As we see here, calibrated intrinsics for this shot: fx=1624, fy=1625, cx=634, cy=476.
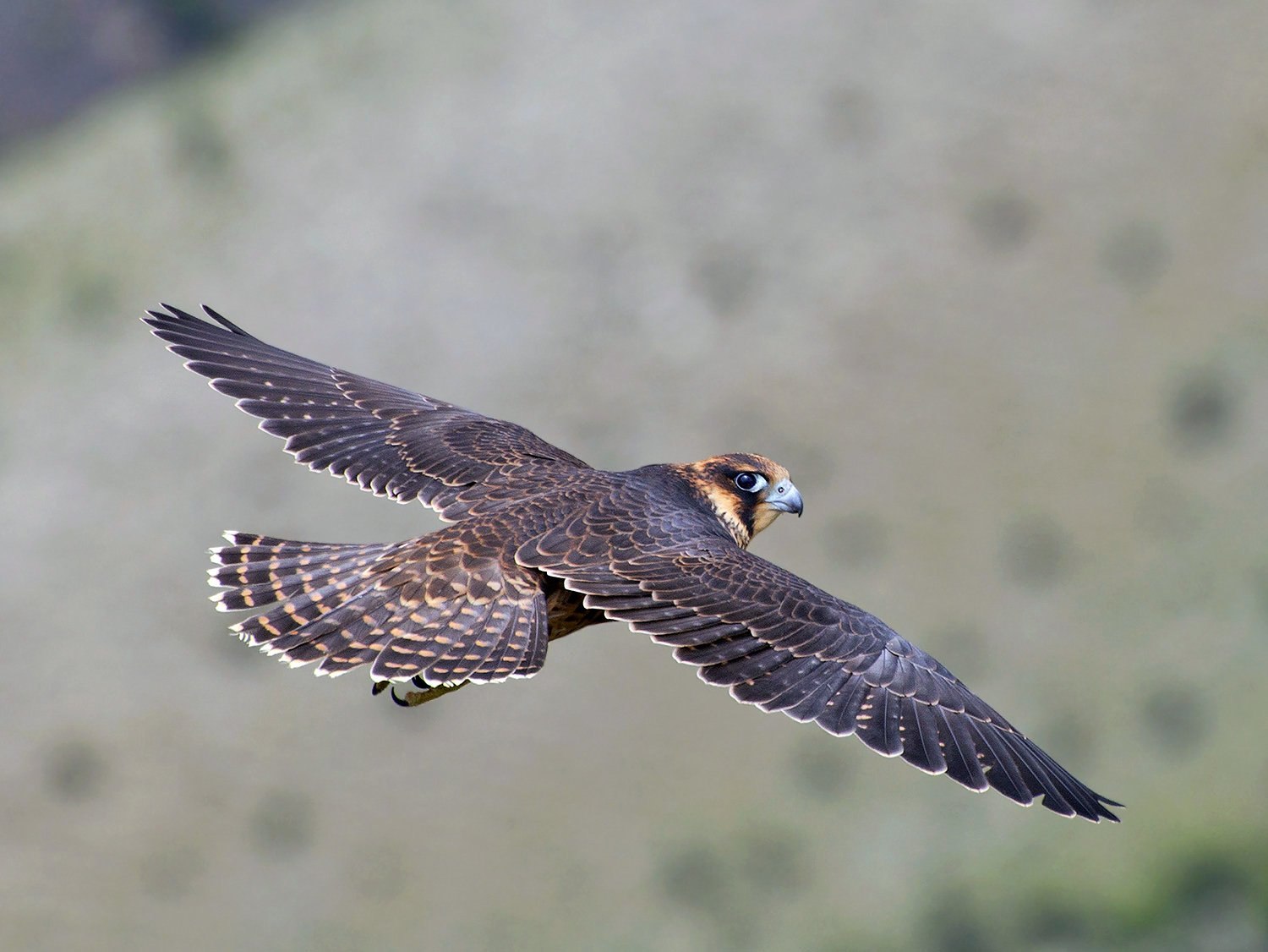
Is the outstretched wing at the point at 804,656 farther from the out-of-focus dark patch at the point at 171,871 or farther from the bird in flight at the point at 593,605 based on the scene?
the out-of-focus dark patch at the point at 171,871

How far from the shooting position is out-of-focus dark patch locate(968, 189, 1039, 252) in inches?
1077

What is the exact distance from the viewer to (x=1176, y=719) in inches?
934

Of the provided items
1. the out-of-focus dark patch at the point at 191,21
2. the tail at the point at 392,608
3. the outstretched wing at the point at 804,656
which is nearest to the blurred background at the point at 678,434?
the out-of-focus dark patch at the point at 191,21

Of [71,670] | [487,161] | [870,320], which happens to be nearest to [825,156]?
[870,320]

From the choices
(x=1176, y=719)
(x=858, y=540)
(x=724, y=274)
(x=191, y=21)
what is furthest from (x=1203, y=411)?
(x=191, y=21)

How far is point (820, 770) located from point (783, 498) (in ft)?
56.0

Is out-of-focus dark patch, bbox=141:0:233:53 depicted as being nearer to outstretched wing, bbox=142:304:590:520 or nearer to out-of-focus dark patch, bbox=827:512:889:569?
out-of-focus dark patch, bbox=827:512:889:569

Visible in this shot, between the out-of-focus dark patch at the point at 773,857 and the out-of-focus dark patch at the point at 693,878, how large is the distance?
52cm

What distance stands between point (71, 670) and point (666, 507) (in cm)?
2090

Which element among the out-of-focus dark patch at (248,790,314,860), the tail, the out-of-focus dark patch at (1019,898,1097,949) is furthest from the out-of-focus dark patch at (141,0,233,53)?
the tail

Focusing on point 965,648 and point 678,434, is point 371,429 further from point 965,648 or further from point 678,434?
point 965,648

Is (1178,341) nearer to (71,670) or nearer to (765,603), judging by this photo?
(71,670)

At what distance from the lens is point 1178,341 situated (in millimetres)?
25359

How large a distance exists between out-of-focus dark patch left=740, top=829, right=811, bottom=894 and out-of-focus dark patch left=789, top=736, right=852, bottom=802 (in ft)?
2.32
